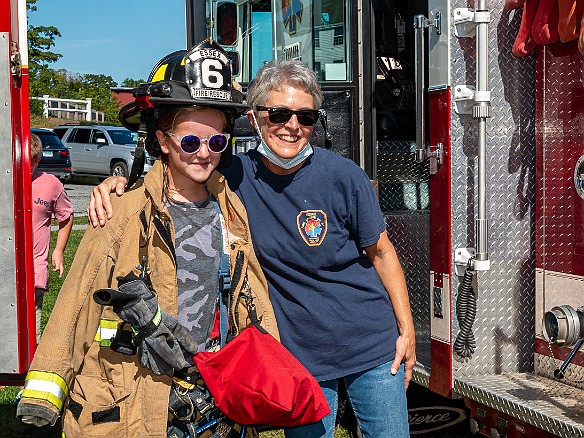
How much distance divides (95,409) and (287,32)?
3126 millimetres

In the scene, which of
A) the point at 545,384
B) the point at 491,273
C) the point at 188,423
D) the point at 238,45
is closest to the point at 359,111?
the point at 238,45

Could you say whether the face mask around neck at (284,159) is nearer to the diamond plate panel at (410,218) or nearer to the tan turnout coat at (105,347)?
the tan turnout coat at (105,347)

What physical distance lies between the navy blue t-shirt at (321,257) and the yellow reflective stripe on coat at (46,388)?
32.5 inches

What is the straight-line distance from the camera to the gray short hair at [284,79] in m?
2.88

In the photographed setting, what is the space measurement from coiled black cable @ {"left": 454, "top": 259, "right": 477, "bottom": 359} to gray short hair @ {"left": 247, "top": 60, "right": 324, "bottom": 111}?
1228mm

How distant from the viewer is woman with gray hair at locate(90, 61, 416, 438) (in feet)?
9.44

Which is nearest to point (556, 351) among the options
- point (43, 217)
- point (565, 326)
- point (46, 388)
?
point (565, 326)

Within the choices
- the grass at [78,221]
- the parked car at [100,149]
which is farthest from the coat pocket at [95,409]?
the parked car at [100,149]

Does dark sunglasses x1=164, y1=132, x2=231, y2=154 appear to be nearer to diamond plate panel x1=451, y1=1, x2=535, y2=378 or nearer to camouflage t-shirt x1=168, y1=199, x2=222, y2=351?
camouflage t-shirt x1=168, y1=199, x2=222, y2=351

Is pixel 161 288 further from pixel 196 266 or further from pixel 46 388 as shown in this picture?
pixel 46 388

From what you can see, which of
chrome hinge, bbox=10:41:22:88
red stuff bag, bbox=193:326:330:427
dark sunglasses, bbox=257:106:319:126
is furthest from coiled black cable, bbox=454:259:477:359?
chrome hinge, bbox=10:41:22:88

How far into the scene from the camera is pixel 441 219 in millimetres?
3781

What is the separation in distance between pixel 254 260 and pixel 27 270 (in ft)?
4.57

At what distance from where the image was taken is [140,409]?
8.02ft
